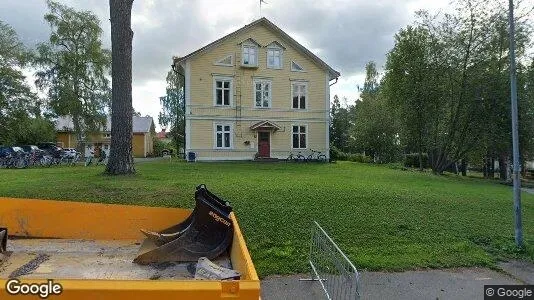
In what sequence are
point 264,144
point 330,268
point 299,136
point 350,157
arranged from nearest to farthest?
point 330,268 < point 264,144 < point 299,136 < point 350,157

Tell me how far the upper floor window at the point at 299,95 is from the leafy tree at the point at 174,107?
18666 millimetres

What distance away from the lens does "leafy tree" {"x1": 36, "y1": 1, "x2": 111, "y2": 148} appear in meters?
34.7

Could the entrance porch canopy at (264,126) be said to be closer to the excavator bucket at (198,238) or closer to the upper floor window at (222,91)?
the upper floor window at (222,91)

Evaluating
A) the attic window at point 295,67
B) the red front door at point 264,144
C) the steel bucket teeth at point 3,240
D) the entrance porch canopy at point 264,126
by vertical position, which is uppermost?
the attic window at point 295,67

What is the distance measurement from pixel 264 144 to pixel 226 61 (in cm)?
651

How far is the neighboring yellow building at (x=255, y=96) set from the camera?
94.5 ft

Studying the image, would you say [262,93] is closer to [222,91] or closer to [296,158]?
[222,91]

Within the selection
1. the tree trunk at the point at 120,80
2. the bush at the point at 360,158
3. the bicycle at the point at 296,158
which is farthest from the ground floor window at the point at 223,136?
the bush at the point at 360,158

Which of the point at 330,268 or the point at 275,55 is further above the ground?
the point at 275,55

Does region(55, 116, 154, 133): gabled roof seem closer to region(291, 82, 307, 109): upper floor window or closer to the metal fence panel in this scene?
region(291, 82, 307, 109): upper floor window

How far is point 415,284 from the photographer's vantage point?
5.46m

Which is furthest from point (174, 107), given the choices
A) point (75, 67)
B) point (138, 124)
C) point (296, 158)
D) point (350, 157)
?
point (296, 158)

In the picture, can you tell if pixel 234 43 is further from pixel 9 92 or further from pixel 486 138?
pixel 9 92

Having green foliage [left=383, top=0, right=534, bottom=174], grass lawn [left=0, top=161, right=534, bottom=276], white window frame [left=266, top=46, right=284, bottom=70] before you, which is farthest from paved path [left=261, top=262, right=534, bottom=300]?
white window frame [left=266, top=46, right=284, bottom=70]
